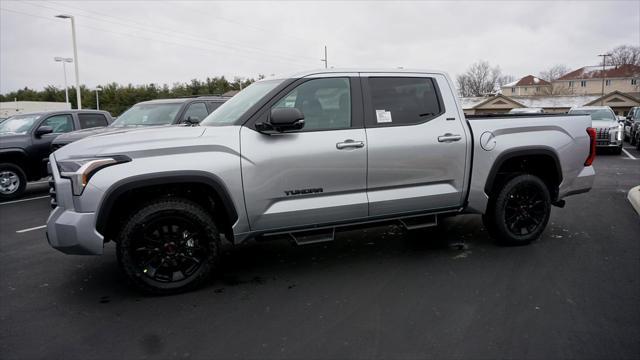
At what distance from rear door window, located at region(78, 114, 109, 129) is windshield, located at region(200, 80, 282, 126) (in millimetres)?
7398

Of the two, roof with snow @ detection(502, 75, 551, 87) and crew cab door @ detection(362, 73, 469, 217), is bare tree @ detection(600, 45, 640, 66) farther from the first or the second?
crew cab door @ detection(362, 73, 469, 217)

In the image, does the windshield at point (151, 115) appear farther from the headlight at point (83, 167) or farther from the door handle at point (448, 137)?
the door handle at point (448, 137)

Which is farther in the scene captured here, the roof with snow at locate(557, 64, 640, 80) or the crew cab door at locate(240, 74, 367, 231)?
the roof with snow at locate(557, 64, 640, 80)

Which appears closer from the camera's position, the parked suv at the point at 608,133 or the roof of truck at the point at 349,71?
the roof of truck at the point at 349,71

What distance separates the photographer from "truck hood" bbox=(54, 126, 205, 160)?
3883mm

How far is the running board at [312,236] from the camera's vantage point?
4.36 metres

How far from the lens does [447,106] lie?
498 cm

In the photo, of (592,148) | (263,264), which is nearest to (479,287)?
(263,264)

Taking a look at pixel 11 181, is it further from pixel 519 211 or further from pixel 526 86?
pixel 526 86

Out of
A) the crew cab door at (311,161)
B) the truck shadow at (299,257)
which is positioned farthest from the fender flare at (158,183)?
the truck shadow at (299,257)

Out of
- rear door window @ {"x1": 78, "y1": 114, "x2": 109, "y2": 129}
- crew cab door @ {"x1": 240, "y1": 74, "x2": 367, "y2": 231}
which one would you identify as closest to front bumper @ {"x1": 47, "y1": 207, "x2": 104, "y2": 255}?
crew cab door @ {"x1": 240, "y1": 74, "x2": 367, "y2": 231}

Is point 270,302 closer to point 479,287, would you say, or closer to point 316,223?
point 316,223

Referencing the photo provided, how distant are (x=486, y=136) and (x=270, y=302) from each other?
2.87m

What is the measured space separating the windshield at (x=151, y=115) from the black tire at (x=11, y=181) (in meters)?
2.21
